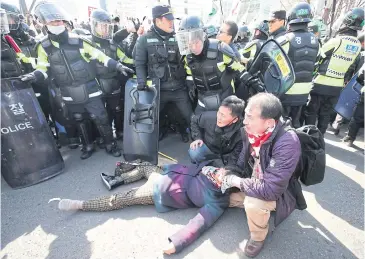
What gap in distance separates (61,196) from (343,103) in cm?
373

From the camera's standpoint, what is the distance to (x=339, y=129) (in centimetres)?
402

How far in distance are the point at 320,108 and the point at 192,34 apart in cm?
224

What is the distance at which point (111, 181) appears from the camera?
259 centimetres

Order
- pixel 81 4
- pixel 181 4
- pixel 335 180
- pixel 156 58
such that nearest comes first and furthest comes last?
pixel 335 180 → pixel 156 58 → pixel 81 4 → pixel 181 4

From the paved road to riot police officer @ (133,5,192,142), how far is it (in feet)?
4.30

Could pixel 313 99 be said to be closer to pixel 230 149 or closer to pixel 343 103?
pixel 343 103

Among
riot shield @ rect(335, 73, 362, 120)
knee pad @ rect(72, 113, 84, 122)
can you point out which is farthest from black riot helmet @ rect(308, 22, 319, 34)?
knee pad @ rect(72, 113, 84, 122)

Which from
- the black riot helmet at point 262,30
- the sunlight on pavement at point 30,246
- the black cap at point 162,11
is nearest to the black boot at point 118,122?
the black cap at point 162,11

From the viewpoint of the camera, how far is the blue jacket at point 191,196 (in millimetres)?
1931

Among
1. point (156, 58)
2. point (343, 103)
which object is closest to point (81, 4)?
point (156, 58)

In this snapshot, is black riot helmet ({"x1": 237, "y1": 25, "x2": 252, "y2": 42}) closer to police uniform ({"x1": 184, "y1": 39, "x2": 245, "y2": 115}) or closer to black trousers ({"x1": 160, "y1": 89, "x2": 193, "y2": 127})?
black trousers ({"x1": 160, "y1": 89, "x2": 193, "y2": 127})

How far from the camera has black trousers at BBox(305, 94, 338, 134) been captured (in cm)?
336

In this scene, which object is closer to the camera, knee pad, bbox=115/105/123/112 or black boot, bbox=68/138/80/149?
black boot, bbox=68/138/80/149

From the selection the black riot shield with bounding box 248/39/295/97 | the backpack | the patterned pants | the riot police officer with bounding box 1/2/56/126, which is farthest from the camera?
the riot police officer with bounding box 1/2/56/126
